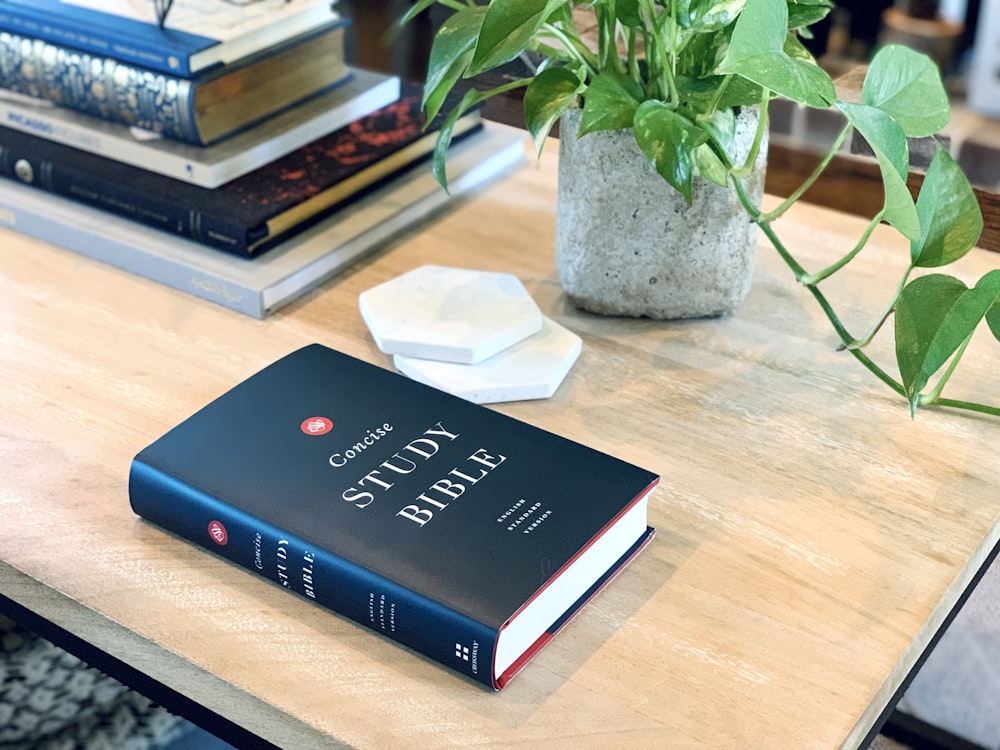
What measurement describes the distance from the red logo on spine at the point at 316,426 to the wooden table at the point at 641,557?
0.29 feet

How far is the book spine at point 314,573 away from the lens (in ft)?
1.84

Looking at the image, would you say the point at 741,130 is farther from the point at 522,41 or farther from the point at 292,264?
the point at 292,264

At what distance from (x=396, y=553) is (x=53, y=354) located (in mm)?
344

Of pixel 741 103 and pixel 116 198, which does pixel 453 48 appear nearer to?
pixel 741 103

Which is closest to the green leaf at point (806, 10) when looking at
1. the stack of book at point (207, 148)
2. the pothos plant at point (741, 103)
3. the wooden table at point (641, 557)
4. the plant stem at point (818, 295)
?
the pothos plant at point (741, 103)

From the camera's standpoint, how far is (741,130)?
2.52ft

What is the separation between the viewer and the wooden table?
0.56 meters

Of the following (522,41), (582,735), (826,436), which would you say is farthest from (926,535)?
(522,41)

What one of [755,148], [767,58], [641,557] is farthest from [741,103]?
[641,557]

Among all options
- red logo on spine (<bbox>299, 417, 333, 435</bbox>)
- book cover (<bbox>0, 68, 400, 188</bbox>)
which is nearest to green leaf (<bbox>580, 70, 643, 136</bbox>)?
red logo on spine (<bbox>299, 417, 333, 435</bbox>)

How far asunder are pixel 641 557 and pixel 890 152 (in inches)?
9.7

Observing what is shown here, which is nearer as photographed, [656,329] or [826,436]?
[826,436]

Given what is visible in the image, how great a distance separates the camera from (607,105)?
71cm

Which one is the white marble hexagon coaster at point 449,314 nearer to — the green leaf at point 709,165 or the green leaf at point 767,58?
the green leaf at point 709,165
